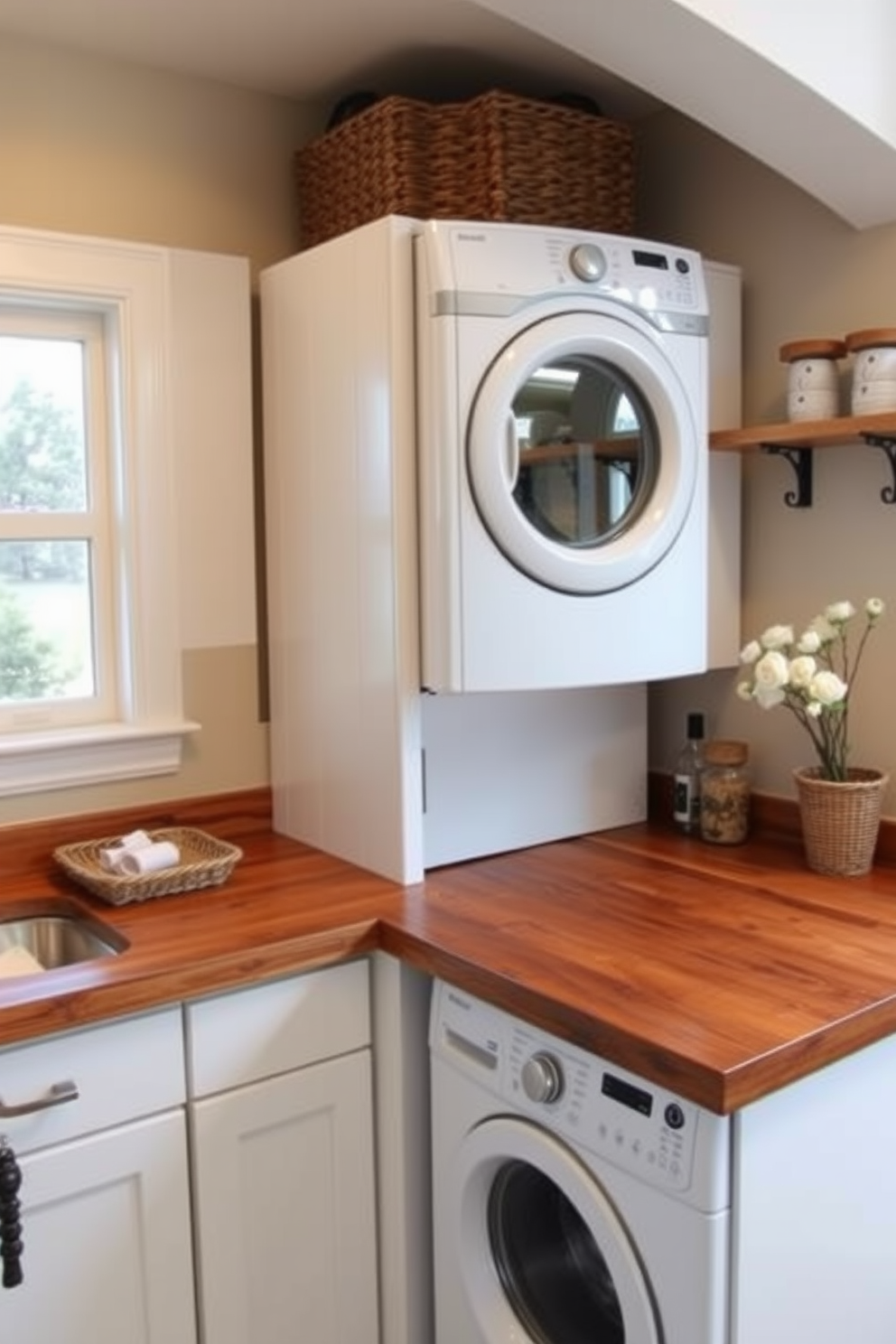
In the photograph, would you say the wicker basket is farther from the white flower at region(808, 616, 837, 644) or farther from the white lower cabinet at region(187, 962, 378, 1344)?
the white lower cabinet at region(187, 962, 378, 1344)

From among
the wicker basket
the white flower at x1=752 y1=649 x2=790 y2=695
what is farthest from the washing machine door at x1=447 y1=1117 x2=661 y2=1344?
the wicker basket

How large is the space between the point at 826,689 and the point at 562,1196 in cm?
89

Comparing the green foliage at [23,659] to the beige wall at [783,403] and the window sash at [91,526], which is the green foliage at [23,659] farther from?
the beige wall at [783,403]

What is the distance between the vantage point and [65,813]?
2115 millimetres

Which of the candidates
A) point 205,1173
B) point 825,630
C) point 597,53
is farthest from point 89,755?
point 597,53

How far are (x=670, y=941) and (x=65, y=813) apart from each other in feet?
3.65

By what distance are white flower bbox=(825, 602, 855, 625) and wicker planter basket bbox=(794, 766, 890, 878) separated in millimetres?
273

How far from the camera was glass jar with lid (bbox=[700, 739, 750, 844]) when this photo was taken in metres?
2.19

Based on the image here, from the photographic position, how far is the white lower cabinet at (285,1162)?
1.63 meters

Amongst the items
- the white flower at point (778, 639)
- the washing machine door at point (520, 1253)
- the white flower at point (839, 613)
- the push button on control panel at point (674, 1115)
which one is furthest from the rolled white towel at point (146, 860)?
the white flower at point (839, 613)

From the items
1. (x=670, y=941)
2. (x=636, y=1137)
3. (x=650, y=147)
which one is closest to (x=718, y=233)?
(x=650, y=147)

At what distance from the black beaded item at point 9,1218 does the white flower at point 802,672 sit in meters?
1.36

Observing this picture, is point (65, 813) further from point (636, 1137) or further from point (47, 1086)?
point (636, 1137)

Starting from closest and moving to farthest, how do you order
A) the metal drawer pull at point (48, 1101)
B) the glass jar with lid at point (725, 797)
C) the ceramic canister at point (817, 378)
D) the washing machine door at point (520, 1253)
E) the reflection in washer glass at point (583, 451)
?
the metal drawer pull at point (48, 1101), the washing machine door at point (520, 1253), the reflection in washer glass at point (583, 451), the ceramic canister at point (817, 378), the glass jar with lid at point (725, 797)
